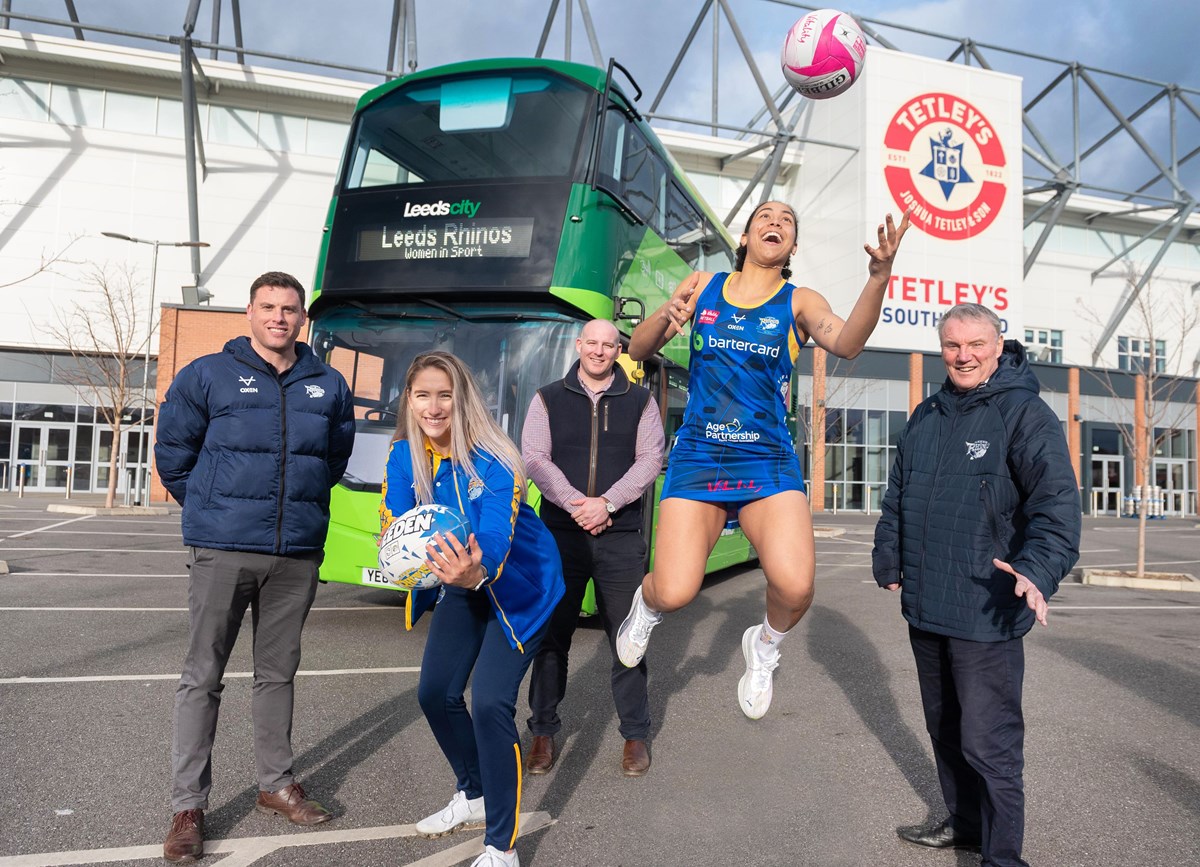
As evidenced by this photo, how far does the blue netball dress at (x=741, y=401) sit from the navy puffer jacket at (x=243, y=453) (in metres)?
1.63

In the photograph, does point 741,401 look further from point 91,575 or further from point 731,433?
point 91,575

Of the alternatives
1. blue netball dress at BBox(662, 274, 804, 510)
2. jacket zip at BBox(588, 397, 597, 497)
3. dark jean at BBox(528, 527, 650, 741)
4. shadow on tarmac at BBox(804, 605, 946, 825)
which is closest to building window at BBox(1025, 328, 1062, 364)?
shadow on tarmac at BBox(804, 605, 946, 825)

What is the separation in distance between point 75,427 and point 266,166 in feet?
36.3

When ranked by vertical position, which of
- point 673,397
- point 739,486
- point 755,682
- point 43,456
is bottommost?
point 755,682

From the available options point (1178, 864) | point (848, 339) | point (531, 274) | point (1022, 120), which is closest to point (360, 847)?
point (848, 339)

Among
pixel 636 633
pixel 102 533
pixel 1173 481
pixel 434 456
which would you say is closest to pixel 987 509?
pixel 636 633

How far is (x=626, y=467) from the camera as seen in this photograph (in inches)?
185

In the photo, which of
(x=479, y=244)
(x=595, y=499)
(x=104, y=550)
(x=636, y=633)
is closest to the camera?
(x=636, y=633)

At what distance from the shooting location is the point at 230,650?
353 centimetres

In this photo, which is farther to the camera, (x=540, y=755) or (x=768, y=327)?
(x=540, y=755)

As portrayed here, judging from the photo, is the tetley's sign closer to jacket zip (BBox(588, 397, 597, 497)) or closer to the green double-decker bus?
the green double-decker bus

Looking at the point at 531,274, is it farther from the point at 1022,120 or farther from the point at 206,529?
the point at 1022,120

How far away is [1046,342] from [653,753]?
39.6m

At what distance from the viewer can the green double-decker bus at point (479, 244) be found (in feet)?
23.4
